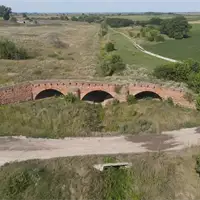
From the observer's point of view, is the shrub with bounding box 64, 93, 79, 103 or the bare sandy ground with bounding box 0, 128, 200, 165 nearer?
the bare sandy ground with bounding box 0, 128, 200, 165

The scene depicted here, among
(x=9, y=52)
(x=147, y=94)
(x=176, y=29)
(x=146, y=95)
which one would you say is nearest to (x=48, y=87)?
(x=146, y=95)

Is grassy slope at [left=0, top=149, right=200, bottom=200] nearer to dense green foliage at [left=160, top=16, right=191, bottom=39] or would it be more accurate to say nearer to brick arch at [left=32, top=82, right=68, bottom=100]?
brick arch at [left=32, top=82, right=68, bottom=100]

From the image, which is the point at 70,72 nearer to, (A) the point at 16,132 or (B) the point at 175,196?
(A) the point at 16,132

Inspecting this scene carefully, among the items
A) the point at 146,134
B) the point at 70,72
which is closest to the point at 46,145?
the point at 146,134

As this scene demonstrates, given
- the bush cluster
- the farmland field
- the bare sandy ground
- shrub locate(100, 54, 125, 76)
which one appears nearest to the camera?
the bare sandy ground

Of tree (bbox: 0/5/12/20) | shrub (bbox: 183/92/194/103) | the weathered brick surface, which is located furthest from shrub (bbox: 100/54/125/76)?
tree (bbox: 0/5/12/20)

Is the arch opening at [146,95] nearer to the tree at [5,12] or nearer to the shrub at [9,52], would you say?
the shrub at [9,52]

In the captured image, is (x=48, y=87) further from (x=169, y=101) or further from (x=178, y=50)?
(x=178, y=50)
